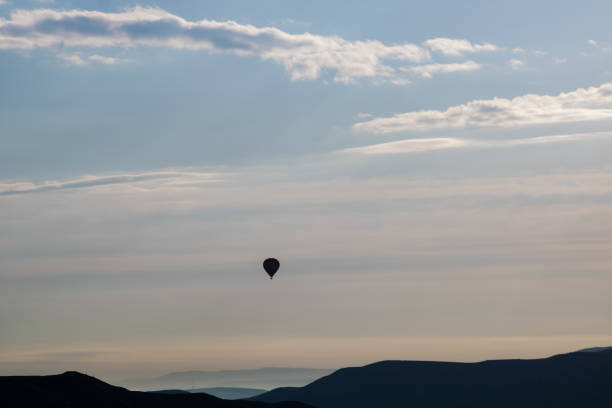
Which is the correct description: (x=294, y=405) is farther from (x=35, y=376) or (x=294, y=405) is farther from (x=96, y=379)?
(x=35, y=376)

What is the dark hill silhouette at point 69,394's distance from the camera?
11062 centimetres

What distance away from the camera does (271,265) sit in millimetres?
140875

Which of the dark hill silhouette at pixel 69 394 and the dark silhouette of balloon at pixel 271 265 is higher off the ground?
the dark silhouette of balloon at pixel 271 265

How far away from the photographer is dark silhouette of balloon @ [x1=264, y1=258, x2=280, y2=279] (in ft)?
457

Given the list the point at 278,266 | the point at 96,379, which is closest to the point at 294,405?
the point at 278,266

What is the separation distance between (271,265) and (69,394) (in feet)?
121

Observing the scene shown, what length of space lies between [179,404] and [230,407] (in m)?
8.36

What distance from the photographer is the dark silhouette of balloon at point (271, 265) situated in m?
139

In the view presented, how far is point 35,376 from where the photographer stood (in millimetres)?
119500

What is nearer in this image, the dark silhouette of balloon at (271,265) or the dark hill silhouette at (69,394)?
the dark hill silhouette at (69,394)

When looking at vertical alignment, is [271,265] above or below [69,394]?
above

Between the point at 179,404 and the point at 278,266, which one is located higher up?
the point at 278,266

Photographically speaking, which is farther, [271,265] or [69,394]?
[271,265]

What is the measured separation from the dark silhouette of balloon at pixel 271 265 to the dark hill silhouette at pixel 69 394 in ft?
91.2
